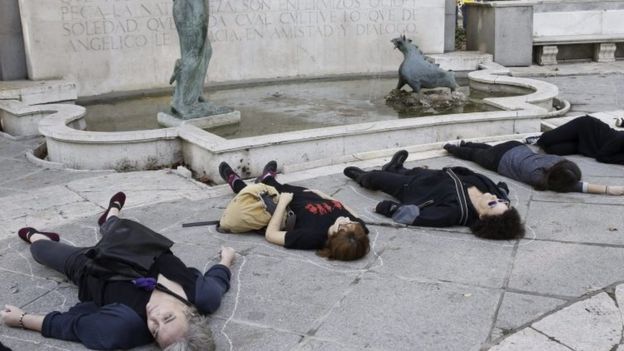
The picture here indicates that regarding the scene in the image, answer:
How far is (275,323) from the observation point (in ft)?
11.4

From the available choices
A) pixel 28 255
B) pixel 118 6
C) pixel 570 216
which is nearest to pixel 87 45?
pixel 118 6

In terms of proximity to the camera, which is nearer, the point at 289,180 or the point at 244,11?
the point at 289,180

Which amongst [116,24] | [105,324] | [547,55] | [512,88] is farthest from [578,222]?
[547,55]

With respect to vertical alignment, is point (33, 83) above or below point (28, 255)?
above

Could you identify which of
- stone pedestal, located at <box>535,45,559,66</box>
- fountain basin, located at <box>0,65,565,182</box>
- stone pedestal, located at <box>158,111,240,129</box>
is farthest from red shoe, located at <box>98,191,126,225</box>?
stone pedestal, located at <box>535,45,559,66</box>

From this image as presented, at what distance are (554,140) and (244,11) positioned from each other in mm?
6052

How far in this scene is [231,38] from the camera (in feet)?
36.0

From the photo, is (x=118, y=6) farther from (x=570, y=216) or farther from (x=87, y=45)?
(x=570, y=216)

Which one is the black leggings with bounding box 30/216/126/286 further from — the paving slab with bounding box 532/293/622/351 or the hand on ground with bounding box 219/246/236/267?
the paving slab with bounding box 532/293/622/351

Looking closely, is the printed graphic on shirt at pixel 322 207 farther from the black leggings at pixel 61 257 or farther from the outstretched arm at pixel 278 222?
the black leggings at pixel 61 257

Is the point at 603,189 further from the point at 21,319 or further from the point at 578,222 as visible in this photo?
the point at 21,319

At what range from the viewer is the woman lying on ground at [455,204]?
4.45m

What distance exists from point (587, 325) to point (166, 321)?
1993mm

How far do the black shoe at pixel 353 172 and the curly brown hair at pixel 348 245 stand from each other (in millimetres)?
1526
